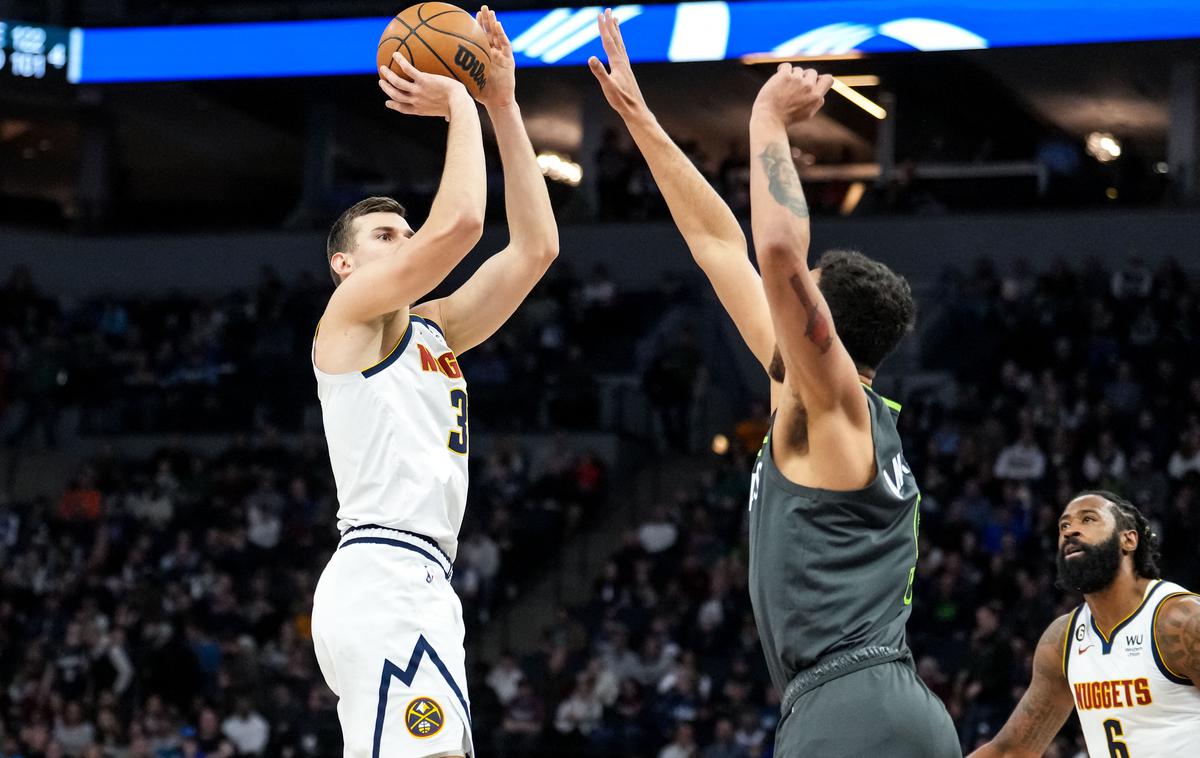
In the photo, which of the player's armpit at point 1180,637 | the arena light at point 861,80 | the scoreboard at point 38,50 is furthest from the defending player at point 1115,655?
the scoreboard at point 38,50

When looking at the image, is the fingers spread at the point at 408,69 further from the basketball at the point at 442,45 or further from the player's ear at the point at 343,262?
the player's ear at the point at 343,262

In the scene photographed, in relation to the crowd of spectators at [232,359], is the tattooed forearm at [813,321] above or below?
below

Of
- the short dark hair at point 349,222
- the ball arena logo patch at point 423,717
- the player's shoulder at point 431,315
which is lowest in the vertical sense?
the ball arena logo patch at point 423,717

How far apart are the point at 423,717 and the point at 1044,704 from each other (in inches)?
117

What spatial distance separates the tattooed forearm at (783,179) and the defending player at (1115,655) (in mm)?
3217

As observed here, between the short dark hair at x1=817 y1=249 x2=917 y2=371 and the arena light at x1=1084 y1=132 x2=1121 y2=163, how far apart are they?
68.8 feet

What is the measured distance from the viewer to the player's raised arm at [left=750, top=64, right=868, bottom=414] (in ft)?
10.9

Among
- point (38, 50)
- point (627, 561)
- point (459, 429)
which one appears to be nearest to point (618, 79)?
point (459, 429)

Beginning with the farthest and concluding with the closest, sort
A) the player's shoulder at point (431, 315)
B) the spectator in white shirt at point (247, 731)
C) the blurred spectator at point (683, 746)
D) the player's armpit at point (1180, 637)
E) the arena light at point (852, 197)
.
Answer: the arena light at point (852, 197)
the spectator in white shirt at point (247, 731)
the blurred spectator at point (683, 746)
the player's armpit at point (1180, 637)
the player's shoulder at point (431, 315)

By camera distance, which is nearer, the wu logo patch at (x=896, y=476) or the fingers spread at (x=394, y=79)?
the wu logo patch at (x=896, y=476)

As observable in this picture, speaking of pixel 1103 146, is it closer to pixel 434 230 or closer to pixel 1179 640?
pixel 1179 640

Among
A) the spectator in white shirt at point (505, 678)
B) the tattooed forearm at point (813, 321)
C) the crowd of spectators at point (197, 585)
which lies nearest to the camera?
the tattooed forearm at point (813, 321)

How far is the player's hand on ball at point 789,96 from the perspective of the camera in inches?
140

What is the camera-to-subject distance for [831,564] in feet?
11.4
